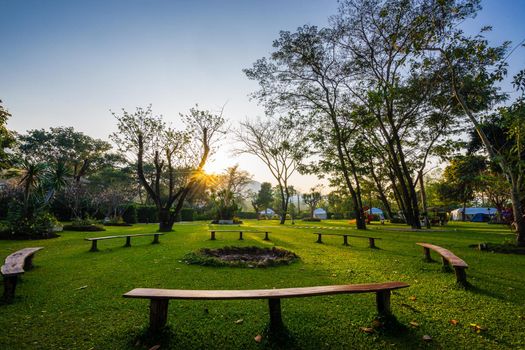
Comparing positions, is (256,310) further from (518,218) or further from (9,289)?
(518,218)

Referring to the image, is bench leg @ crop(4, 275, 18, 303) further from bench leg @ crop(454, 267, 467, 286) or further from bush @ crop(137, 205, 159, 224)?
bush @ crop(137, 205, 159, 224)

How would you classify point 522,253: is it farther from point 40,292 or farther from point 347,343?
point 40,292

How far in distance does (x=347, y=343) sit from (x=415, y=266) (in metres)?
4.95

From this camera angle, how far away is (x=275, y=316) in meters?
3.04

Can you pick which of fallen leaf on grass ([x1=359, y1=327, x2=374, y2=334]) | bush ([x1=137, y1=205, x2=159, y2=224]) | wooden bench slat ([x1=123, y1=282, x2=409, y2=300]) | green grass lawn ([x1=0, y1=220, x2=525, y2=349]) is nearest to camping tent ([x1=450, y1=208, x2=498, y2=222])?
green grass lawn ([x1=0, y1=220, x2=525, y2=349])

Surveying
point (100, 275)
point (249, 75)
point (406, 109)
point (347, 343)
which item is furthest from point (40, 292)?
point (406, 109)

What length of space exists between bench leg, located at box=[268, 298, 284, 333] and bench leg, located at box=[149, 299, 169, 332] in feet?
4.32

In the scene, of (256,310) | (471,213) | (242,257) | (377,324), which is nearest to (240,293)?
(256,310)

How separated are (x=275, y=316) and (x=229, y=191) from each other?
89.8ft

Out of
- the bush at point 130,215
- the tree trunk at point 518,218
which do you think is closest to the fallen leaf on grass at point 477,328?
the tree trunk at point 518,218

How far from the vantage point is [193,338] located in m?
2.96

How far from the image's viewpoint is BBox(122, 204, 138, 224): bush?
1197 inches

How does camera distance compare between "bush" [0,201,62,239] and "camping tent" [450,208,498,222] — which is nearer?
"bush" [0,201,62,239]

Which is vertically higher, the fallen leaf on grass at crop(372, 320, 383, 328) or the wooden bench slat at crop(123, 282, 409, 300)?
the wooden bench slat at crop(123, 282, 409, 300)
